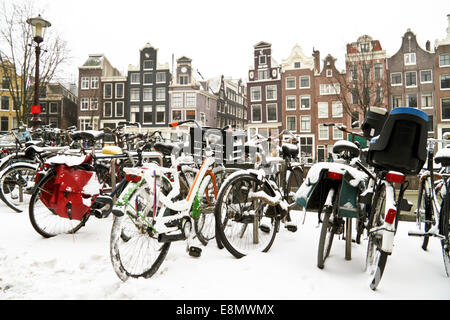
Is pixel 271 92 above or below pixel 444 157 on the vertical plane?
above

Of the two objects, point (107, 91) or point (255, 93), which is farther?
point (107, 91)

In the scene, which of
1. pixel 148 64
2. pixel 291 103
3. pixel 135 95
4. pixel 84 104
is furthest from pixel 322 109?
pixel 84 104

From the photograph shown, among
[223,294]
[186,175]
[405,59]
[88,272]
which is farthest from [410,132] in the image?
[405,59]

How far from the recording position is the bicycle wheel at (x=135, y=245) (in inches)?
82.3

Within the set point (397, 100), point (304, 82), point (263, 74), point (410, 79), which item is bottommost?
point (397, 100)

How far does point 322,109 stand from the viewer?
2867 centimetres

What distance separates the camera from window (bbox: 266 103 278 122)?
1201 inches

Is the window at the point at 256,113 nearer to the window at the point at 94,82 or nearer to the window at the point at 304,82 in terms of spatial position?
the window at the point at 304,82

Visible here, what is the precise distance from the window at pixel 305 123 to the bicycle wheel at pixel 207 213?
88.2 ft

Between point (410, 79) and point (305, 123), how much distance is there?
928 cm

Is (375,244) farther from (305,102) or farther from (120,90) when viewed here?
(120,90)
